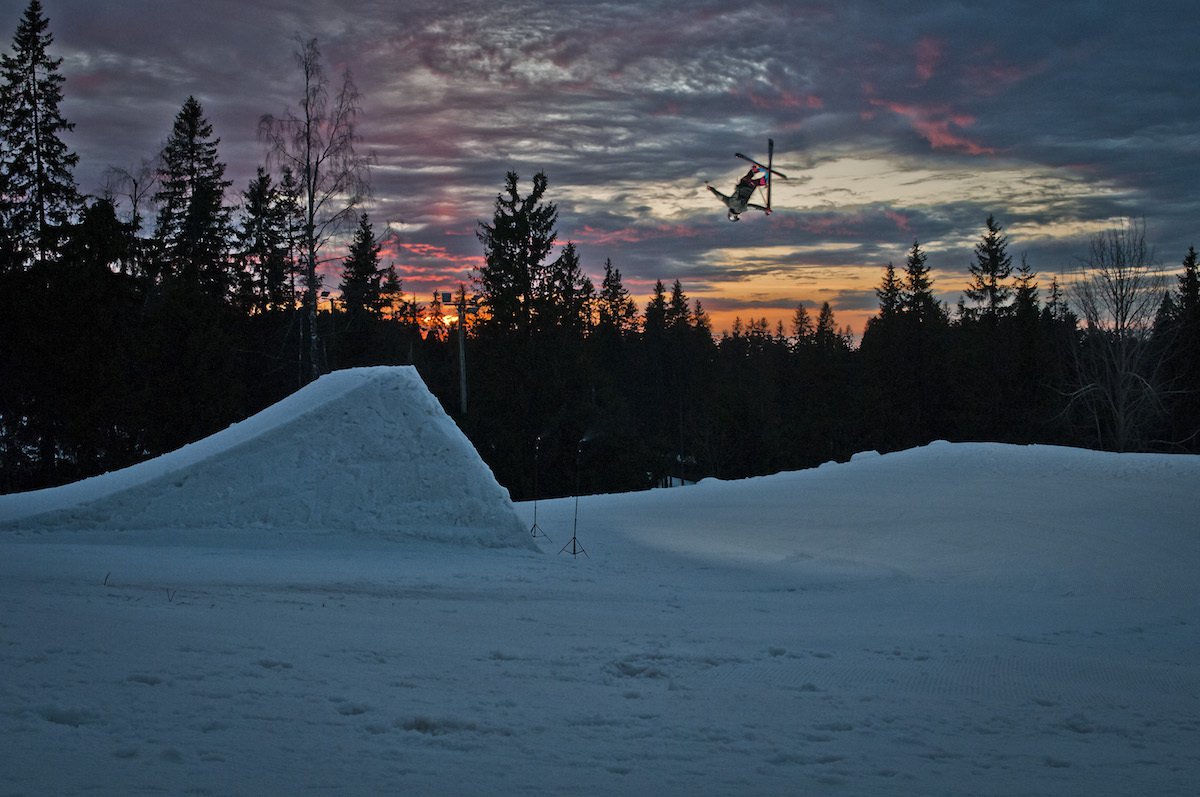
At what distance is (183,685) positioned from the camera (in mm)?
4969

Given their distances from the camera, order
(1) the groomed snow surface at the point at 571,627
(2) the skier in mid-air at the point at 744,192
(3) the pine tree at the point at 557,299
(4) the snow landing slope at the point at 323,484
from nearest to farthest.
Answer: (1) the groomed snow surface at the point at 571,627, (4) the snow landing slope at the point at 323,484, (2) the skier in mid-air at the point at 744,192, (3) the pine tree at the point at 557,299

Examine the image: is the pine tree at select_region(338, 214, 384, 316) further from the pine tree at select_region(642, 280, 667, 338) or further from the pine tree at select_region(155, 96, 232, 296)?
the pine tree at select_region(642, 280, 667, 338)

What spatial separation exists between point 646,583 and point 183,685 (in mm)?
6394

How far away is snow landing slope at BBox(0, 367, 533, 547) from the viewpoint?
10984 mm

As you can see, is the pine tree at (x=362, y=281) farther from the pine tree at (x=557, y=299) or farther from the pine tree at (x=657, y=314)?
the pine tree at (x=657, y=314)

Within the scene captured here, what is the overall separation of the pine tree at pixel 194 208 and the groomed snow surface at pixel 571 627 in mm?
23582

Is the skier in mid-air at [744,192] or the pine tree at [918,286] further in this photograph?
the pine tree at [918,286]

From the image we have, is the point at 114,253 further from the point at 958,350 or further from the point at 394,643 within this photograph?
the point at 958,350


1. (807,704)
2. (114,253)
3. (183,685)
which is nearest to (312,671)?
(183,685)

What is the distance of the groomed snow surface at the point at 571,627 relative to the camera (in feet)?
14.2

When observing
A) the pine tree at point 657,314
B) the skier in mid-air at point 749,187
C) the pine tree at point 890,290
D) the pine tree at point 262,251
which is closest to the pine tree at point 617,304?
the pine tree at point 657,314

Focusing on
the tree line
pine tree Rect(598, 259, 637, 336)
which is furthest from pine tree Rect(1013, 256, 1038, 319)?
pine tree Rect(598, 259, 637, 336)

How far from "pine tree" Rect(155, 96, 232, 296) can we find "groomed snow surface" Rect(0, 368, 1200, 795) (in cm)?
2358

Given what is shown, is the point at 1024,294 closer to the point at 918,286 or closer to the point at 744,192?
the point at 918,286
